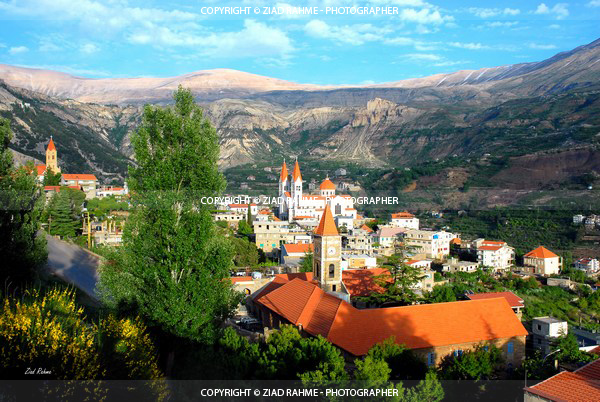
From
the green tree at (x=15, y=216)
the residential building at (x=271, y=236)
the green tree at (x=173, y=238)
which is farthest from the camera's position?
the residential building at (x=271, y=236)

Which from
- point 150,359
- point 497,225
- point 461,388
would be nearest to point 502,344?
point 461,388

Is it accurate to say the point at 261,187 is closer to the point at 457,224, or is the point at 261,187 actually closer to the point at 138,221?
the point at 457,224

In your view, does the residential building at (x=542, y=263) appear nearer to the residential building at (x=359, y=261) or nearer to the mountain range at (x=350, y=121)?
the residential building at (x=359, y=261)

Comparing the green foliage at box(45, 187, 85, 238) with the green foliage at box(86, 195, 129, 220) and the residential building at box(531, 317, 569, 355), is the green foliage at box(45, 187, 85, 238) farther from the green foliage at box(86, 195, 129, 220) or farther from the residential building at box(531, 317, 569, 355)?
the residential building at box(531, 317, 569, 355)

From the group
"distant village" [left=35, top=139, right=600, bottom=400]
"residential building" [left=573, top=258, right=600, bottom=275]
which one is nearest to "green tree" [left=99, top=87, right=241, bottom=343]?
"distant village" [left=35, top=139, right=600, bottom=400]

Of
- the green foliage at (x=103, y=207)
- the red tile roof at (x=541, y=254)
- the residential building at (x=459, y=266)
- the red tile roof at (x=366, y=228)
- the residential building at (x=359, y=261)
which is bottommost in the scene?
the residential building at (x=459, y=266)

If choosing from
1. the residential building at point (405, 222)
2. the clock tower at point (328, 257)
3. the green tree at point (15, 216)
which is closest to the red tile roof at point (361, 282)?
the clock tower at point (328, 257)

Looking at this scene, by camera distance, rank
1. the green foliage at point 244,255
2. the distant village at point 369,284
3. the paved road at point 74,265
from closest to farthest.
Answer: the distant village at point 369,284 → the paved road at point 74,265 → the green foliage at point 244,255
